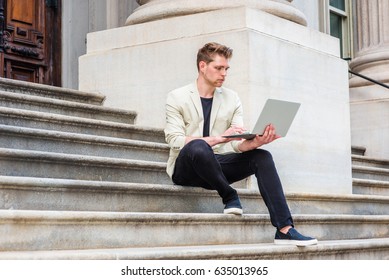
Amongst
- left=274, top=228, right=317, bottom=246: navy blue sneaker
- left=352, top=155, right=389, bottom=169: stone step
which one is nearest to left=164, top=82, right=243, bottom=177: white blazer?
left=274, top=228, right=317, bottom=246: navy blue sneaker

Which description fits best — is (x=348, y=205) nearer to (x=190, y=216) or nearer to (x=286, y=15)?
(x=286, y=15)

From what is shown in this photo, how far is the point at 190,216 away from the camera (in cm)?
601

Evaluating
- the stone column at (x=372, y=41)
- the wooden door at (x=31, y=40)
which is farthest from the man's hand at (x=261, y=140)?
the stone column at (x=372, y=41)

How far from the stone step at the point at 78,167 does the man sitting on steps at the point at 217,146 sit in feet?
0.98

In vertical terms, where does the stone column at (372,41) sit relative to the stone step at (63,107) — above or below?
above

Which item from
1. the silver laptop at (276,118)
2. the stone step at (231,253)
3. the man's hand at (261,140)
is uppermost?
the silver laptop at (276,118)

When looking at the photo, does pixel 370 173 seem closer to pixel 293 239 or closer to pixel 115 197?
pixel 293 239

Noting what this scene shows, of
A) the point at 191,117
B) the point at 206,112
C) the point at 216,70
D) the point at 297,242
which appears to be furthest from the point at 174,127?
the point at 297,242

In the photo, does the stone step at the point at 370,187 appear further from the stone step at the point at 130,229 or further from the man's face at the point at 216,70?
the man's face at the point at 216,70

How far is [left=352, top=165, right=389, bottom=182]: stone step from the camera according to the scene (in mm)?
9758

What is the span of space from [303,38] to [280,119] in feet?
7.91

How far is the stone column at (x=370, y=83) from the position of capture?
11.4 metres

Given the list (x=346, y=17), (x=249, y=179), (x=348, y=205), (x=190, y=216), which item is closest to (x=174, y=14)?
(x=249, y=179)

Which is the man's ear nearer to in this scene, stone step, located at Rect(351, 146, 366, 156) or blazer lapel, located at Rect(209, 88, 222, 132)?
blazer lapel, located at Rect(209, 88, 222, 132)
